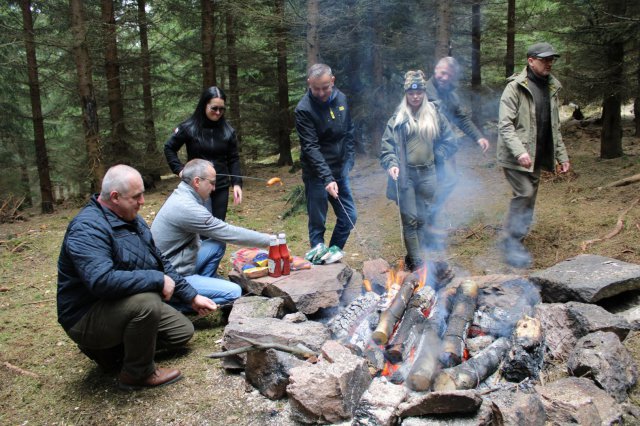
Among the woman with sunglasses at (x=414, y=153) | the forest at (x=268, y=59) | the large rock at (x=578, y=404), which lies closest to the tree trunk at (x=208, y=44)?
the forest at (x=268, y=59)

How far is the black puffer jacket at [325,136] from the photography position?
182 inches

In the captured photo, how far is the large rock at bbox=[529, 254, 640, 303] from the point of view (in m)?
3.59

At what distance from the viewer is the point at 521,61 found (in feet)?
50.7

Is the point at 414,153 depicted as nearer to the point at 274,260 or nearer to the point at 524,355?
the point at 274,260

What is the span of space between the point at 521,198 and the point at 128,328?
159 inches

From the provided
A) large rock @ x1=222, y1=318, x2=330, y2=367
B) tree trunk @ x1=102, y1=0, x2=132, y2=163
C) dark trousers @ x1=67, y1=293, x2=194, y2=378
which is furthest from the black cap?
tree trunk @ x1=102, y1=0, x2=132, y2=163

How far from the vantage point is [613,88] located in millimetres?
7820

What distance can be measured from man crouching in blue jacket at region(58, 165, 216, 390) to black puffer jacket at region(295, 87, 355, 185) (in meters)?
1.94

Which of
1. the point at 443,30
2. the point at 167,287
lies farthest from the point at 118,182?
the point at 443,30

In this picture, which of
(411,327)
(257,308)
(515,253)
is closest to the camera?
(411,327)

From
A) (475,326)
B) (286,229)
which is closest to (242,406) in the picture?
(475,326)

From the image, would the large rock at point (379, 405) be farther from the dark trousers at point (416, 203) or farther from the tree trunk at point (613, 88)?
the tree trunk at point (613, 88)

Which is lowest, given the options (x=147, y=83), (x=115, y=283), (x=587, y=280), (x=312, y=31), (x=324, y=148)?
(x=587, y=280)

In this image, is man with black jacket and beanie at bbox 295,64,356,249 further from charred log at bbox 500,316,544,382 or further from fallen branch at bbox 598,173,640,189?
fallen branch at bbox 598,173,640,189
